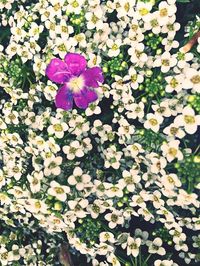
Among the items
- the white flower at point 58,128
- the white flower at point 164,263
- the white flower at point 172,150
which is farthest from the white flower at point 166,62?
the white flower at point 164,263

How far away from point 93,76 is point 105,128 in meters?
0.17

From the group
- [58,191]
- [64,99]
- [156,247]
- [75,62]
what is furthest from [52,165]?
[156,247]

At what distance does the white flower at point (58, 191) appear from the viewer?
1713 millimetres

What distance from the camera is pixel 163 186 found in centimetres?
170

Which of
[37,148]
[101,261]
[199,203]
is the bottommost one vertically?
[101,261]

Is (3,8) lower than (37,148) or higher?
higher

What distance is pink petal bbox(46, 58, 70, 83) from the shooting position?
1741 millimetres

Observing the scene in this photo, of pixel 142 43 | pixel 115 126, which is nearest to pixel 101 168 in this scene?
pixel 115 126

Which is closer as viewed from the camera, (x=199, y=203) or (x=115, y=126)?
(x=199, y=203)

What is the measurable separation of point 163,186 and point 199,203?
0.11 m

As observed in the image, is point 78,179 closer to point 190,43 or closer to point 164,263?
point 164,263

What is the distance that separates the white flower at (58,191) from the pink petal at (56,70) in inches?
11.9

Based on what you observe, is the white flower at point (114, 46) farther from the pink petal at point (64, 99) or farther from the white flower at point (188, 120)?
the white flower at point (188, 120)

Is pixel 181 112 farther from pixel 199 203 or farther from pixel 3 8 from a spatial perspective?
pixel 3 8
